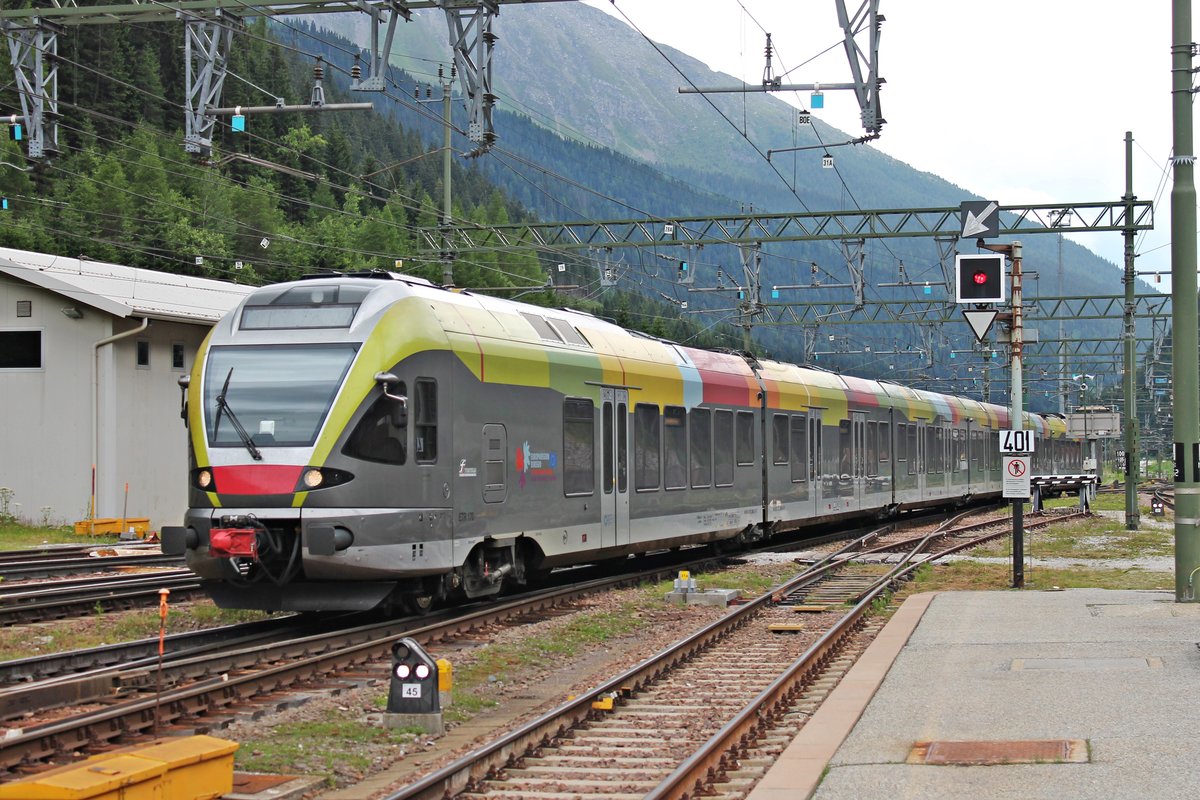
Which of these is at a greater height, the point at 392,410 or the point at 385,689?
the point at 392,410

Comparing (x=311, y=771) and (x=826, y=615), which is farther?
(x=826, y=615)

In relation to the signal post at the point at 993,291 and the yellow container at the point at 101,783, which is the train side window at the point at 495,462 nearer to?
the signal post at the point at 993,291

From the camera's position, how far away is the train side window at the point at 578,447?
57.9 feet

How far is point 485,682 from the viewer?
12.1 metres

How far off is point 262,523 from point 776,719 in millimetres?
5490

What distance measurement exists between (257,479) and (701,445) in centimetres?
984

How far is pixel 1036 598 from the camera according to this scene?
17.2 meters

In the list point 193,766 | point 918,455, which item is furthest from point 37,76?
point 918,455

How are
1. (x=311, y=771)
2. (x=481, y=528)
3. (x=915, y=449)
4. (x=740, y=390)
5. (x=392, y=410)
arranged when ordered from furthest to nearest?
(x=915, y=449) → (x=740, y=390) → (x=481, y=528) → (x=392, y=410) → (x=311, y=771)

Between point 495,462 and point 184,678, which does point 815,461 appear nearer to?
point 495,462

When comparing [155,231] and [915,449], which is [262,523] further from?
[155,231]

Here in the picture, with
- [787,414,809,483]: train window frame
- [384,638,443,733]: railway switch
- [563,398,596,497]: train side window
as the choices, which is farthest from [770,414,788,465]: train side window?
[384,638,443,733]: railway switch

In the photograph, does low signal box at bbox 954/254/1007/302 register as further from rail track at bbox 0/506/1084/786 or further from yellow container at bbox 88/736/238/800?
yellow container at bbox 88/736/238/800

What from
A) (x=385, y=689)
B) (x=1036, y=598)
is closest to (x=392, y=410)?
(x=385, y=689)
